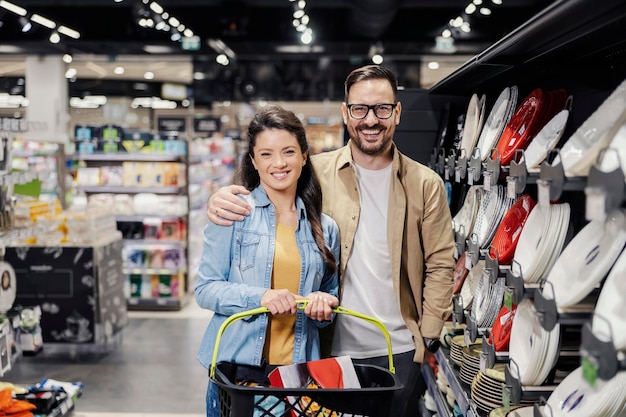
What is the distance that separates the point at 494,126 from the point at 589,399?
145 cm

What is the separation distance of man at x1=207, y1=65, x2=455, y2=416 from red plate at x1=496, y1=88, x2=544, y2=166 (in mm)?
365

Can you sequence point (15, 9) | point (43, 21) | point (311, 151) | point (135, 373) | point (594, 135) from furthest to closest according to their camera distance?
1. point (43, 21)
2. point (15, 9)
3. point (135, 373)
4. point (311, 151)
5. point (594, 135)

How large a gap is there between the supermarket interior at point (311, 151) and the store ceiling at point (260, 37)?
0.13 feet

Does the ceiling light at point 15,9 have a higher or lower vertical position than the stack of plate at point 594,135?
higher

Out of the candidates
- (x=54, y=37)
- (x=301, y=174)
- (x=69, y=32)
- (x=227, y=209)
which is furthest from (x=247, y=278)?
(x=69, y=32)

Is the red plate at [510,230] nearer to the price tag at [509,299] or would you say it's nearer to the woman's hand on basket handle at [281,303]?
the price tag at [509,299]

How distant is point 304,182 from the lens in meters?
2.57

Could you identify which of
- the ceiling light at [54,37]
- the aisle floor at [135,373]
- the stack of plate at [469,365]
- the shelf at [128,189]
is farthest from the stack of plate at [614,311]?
the ceiling light at [54,37]

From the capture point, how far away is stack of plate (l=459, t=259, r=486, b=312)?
10.3 ft

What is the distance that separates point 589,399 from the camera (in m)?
1.73

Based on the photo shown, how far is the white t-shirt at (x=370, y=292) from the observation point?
8.73 ft

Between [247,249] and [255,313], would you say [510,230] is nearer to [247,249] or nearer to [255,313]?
[247,249]

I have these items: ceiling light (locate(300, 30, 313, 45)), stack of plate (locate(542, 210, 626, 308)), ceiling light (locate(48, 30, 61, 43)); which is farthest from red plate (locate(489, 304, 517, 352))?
ceiling light (locate(48, 30, 61, 43))

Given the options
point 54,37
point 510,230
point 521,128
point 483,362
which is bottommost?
point 483,362
